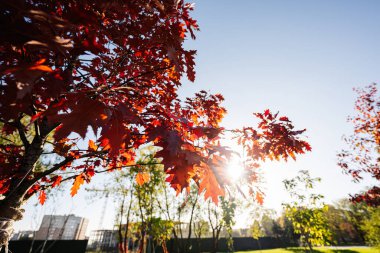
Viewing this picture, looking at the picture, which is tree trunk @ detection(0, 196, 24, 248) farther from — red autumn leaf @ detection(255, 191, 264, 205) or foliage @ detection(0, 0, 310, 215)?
red autumn leaf @ detection(255, 191, 264, 205)

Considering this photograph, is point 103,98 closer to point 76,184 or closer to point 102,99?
point 102,99

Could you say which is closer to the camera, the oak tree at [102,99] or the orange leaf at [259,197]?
the oak tree at [102,99]

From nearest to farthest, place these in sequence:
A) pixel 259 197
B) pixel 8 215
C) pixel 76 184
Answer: pixel 8 215
pixel 259 197
pixel 76 184

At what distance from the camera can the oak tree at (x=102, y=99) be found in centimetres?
128

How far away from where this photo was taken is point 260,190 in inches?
106

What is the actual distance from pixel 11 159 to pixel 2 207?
1.15 meters

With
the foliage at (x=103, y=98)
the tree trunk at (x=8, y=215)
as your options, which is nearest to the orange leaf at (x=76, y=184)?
the foliage at (x=103, y=98)

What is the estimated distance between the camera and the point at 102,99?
2730 mm

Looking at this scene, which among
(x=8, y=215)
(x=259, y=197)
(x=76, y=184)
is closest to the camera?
(x=8, y=215)

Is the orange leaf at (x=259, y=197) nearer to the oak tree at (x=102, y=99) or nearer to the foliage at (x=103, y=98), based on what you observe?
the oak tree at (x=102, y=99)

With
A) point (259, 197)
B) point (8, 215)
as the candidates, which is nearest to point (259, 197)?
point (259, 197)

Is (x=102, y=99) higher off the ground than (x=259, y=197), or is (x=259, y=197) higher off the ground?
(x=102, y=99)

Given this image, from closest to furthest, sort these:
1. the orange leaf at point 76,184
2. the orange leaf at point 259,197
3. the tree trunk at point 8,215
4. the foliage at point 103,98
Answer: the foliage at point 103,98 < the tree trunk at point 8,215 < the orange leaf at point 259,197 < the orange leaf at point 76,184

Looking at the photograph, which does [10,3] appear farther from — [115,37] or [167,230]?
[167,230]
